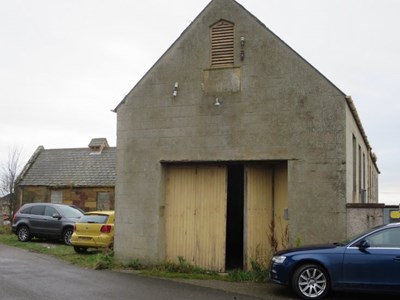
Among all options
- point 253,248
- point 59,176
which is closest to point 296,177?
point 253,248

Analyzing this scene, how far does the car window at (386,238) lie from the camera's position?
9.80 metres

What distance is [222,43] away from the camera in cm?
1361

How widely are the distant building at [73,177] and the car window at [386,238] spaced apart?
23.1 metres

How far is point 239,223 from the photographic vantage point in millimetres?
16375

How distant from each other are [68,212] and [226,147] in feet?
39.5

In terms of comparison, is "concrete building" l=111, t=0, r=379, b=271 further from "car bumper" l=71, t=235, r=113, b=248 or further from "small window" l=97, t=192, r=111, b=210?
"small window" l=97, t=192, r=111, b=210

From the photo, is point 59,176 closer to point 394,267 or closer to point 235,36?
point 235,36

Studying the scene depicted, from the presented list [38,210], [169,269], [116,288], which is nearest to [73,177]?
[38,210]

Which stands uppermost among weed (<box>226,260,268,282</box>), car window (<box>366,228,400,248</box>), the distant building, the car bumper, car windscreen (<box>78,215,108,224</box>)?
the distant building

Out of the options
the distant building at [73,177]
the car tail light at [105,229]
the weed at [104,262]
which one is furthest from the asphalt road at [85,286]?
the distant building at [73,177]

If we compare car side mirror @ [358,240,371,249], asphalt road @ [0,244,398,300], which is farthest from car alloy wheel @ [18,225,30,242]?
car side mirror @ [358,240,371,249]

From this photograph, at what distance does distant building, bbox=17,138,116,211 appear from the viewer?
106ft

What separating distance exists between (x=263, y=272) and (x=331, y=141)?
346 cm

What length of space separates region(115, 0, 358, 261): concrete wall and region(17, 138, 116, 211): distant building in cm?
1787
